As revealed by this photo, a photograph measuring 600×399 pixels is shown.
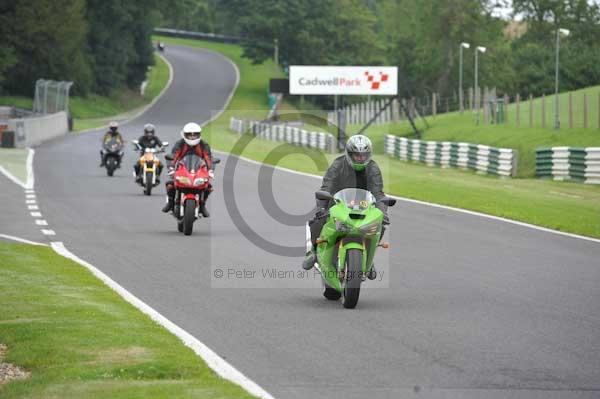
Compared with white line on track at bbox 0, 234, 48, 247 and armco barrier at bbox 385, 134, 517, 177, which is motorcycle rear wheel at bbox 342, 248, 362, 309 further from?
armco barrier at bbox 385, 134, 517, 177

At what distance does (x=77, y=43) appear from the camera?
9575cm

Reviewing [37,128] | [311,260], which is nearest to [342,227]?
[311,260]

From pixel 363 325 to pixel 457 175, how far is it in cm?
3075

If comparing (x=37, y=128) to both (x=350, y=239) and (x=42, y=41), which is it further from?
(x=350, y=239)

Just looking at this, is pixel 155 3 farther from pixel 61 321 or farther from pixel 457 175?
pixel 61 321

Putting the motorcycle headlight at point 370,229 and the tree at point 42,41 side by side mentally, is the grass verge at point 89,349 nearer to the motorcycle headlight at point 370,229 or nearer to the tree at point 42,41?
the motorcycle headlight at point 370,229

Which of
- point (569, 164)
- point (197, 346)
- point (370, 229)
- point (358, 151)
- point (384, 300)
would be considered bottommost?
Result: point (384, 300)

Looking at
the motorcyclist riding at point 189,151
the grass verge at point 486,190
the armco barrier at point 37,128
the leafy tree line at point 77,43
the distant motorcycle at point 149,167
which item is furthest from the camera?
the leafy tree line at point 77,43

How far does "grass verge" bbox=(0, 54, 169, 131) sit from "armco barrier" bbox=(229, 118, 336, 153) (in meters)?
9.52

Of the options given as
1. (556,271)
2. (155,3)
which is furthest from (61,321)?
(155,3)

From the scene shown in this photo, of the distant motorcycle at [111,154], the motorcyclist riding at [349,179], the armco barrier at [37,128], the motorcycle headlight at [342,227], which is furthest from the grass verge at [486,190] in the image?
the motorcycle headlight at [342,227]

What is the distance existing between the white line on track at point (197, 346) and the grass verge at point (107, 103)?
64.3 m

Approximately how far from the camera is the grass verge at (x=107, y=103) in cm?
8619

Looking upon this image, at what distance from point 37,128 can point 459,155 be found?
71.8 feet
